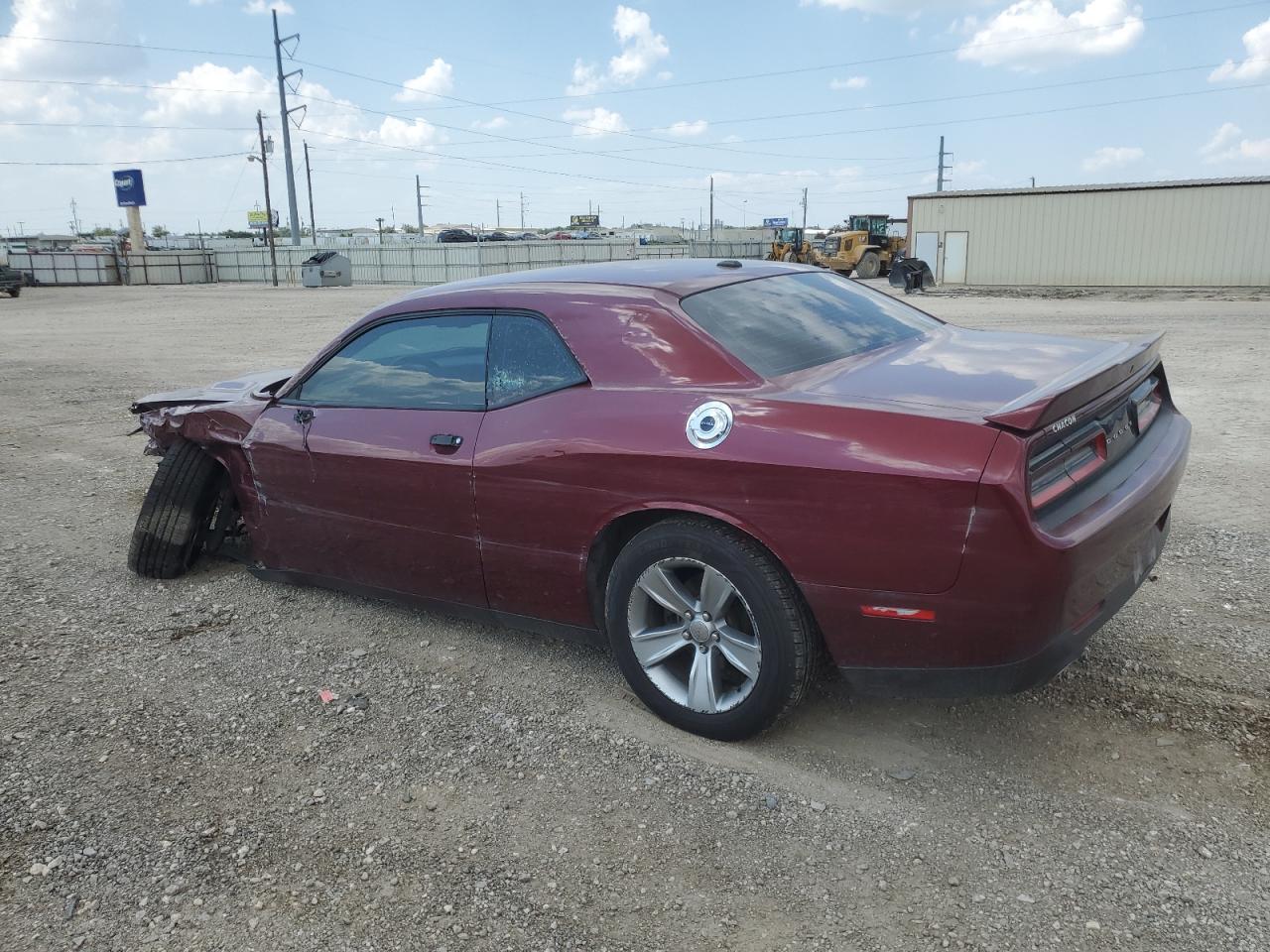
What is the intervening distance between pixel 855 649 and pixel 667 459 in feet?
2.69

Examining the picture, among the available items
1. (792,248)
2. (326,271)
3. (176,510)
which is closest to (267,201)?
(326,271)

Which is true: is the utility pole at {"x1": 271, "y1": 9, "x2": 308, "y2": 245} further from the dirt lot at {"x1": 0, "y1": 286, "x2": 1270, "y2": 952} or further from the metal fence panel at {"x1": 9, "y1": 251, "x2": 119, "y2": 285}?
the dirt lot at {"x1": 0, "y1": 286, "x2": 1270, "y2": 952}

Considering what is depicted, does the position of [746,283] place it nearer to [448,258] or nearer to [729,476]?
[729,476]

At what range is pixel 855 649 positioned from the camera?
2939mm

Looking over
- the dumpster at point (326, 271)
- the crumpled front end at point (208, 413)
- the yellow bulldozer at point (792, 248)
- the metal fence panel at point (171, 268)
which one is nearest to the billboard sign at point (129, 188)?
the metal fence panel at point (171, 268)

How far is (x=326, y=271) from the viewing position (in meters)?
44.2

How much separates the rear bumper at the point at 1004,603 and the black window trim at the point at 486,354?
1.25m

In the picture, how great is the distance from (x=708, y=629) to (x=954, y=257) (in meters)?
33.9

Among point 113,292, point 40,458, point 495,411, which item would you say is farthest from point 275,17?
point 495,411

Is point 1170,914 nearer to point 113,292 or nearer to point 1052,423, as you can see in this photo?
point 1052,423

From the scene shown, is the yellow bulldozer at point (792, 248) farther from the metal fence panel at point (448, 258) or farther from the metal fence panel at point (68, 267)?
the metal fence panel at point (68, 267)

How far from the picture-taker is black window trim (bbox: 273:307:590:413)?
11.7 ft

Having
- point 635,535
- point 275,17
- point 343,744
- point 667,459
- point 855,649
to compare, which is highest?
point 275,17

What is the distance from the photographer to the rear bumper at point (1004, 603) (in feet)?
8.57
